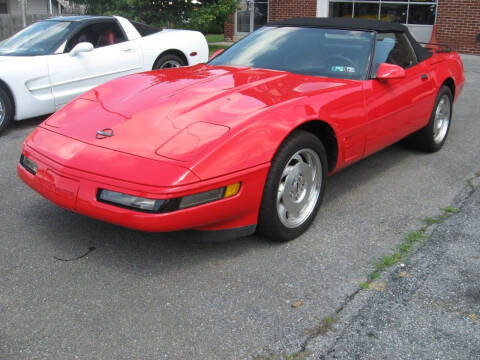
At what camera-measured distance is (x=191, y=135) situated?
3.11 m

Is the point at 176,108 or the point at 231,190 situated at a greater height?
the point at 176,108

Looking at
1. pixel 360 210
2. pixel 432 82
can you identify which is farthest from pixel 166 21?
pixel 360 210

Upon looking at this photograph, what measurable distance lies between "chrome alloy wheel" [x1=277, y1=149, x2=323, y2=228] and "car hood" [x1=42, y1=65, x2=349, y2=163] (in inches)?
16.5

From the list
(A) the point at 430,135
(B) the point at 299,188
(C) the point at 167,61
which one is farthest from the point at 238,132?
(C) the point at 167,61

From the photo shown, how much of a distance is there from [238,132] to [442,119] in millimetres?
3461

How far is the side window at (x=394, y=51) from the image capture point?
4430 millimetres

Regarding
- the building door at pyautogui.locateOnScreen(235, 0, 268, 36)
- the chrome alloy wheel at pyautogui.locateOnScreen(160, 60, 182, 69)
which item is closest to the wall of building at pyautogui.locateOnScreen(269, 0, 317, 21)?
the building door at pyautogui.locateOnScreen(235, 0, 268, 36)

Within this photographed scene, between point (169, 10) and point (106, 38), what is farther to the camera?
point (169, 10)

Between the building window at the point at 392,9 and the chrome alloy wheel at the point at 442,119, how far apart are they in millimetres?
10780

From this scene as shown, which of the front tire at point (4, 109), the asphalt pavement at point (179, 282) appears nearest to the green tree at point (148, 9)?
the front tire at point (4, 109)

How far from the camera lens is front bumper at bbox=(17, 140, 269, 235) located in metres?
2.84

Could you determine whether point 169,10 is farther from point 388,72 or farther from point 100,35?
point 388,72

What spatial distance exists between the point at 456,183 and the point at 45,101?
15.8 feet

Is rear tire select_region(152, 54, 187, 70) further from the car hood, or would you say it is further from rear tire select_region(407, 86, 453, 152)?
rear tire select_region(407, 86, 453, 152)
